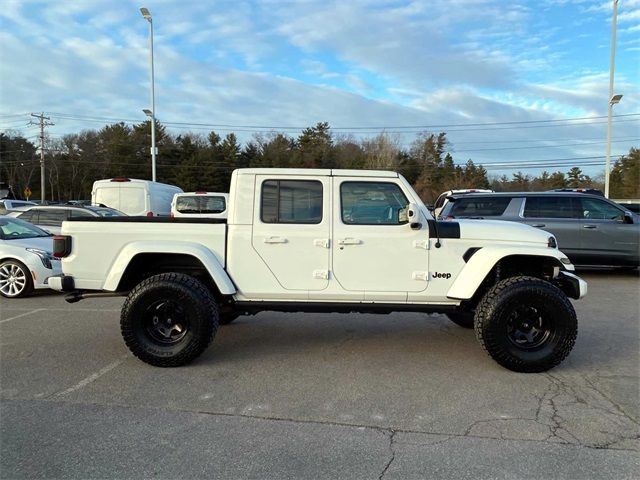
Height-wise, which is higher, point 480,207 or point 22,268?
point 480,207

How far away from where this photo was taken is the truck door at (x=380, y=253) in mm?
4875

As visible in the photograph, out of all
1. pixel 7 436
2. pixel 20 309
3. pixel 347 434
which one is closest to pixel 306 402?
pixel 347 434

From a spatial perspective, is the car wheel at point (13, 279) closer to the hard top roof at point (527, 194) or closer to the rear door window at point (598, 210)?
the hard top roof at point (527, 194)

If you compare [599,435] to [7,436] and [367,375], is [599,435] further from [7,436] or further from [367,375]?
[7,436]

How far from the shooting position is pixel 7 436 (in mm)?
3389

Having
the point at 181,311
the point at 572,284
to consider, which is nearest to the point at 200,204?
the point at 181,311

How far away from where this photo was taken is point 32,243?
8.65 m

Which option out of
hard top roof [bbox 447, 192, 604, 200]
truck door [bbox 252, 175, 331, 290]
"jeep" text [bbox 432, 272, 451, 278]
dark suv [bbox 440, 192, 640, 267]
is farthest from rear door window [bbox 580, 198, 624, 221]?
truck door [bbox 252, 175, 331, 290]

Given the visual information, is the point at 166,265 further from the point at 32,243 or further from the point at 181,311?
the point at 32,243

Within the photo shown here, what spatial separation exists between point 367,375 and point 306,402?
0.85 m

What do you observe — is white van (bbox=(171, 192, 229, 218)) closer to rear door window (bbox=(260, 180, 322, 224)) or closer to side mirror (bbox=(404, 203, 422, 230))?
rear door window (bbox=(260, 180, 322, 224))

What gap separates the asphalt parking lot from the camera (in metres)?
3.06

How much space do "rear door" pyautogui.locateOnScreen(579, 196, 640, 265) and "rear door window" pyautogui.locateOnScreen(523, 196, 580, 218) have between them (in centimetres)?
32

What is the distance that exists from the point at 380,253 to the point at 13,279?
6.89 metres
